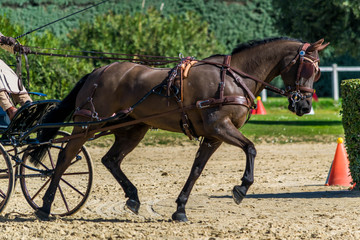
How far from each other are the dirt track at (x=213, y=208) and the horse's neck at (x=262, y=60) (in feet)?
4.88

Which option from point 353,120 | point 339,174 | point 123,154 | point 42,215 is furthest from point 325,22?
point 42,215

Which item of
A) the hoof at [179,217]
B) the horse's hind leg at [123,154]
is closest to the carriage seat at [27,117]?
the horse's hind leg at [123,154]

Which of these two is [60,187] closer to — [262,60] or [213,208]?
[213,208]

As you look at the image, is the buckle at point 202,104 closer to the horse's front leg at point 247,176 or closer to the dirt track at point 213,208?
the horse's front leg at point 247,176

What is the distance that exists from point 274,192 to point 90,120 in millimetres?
2979

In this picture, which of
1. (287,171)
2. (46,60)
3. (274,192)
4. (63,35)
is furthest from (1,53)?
(274,192)

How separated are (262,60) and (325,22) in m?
12.0

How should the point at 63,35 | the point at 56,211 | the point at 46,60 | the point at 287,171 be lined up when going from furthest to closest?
the point at 63,35
the point at 46,60
the point at 287,171
the point at 56,211

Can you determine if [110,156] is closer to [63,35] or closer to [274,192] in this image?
[274,192]

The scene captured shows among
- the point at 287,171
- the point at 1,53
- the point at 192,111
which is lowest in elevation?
the point at 287,171

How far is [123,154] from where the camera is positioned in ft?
24.5

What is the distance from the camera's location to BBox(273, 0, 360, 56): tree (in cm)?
1803

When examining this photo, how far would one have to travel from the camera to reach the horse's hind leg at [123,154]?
732cm

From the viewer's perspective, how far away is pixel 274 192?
8.63 meters
